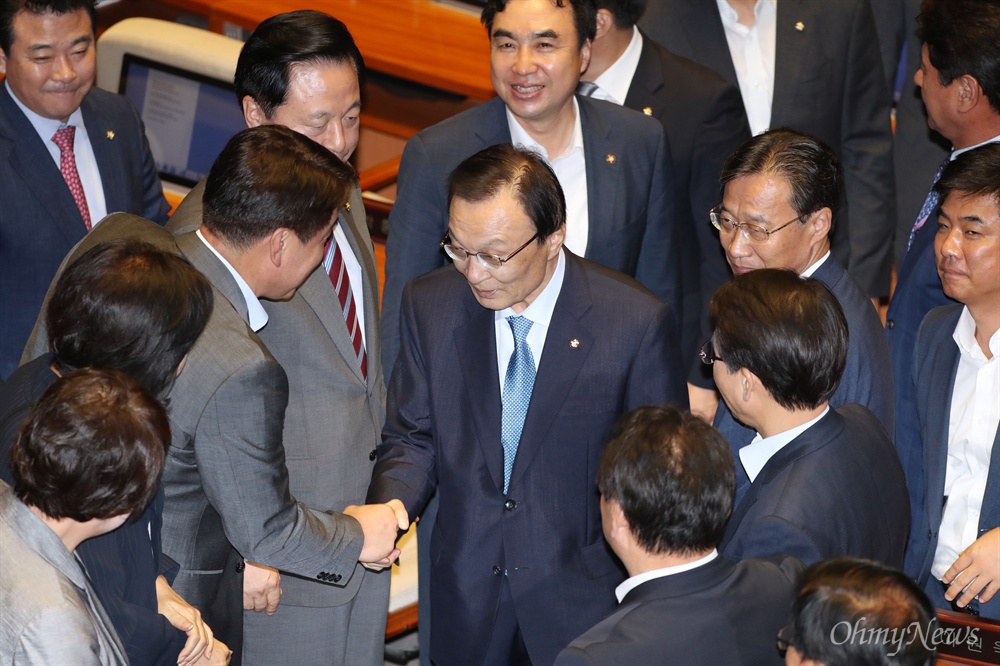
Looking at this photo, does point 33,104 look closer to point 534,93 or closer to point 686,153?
point 534,93

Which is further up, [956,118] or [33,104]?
[956,118]

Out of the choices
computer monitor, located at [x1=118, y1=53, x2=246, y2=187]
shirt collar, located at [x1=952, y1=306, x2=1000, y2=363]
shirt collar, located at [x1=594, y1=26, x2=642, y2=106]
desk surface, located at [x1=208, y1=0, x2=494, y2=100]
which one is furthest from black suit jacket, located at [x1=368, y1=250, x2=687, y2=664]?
desk surface, located at [x1=208, y1=0, x2=494, y2=100]

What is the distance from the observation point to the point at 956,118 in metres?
4.11

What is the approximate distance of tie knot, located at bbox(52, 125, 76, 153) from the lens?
4.05 m

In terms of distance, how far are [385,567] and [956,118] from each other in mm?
2422

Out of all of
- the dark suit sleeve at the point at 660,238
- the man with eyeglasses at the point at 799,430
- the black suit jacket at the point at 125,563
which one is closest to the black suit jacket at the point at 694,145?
the dark suit sleeve at the point at 660,238

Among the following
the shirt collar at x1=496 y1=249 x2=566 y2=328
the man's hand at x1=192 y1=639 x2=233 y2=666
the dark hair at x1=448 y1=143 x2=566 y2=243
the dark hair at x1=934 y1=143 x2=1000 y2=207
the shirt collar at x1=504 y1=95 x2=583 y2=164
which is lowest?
the man's hand at x1=192 y1=639 x2=233 y2=666

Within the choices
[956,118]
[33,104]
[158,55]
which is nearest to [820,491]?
[956,118]

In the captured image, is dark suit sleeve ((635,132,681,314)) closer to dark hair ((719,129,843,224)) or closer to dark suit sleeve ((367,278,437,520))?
dark hair ((719,129,843,224))

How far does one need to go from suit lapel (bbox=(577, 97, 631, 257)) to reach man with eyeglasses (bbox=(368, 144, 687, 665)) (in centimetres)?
61

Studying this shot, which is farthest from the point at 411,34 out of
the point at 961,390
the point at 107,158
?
the point at 961,390

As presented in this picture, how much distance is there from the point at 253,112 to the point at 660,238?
4.21 feet

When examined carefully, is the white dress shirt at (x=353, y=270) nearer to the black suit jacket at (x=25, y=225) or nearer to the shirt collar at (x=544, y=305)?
the shirt collar at (x=544, y=305)

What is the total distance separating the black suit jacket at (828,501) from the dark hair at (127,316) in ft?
4.05
